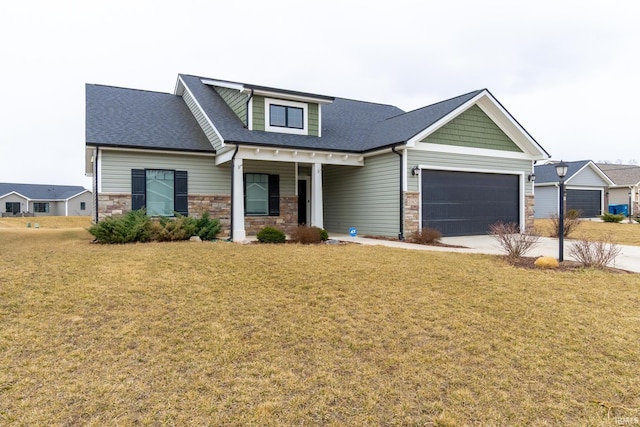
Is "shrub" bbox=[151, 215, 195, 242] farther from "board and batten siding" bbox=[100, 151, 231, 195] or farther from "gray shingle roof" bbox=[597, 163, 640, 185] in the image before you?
"gray shingle roof" bbox=[597, 163, 640, 185]

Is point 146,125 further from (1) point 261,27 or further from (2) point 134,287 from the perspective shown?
(2) point 134,287

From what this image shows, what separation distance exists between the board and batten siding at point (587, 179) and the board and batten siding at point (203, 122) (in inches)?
1028

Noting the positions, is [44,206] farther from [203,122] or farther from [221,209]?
[221,209]

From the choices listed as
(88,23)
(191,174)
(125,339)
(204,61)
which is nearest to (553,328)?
(125,339)

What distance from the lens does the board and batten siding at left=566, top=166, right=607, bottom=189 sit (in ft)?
94.3

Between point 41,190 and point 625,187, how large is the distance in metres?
65.5

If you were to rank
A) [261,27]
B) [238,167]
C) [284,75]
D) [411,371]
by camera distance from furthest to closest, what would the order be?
[284,75]
[261,27]
[238,167]
[411,371]

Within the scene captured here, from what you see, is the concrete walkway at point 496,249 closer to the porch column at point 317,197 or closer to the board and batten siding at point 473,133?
the porch column at point 317,197

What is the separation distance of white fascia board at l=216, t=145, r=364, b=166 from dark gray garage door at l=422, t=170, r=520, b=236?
108 inches

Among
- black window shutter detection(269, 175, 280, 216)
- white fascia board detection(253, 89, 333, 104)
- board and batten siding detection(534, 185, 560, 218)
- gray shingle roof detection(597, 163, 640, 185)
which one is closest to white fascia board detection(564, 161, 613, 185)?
board and batten siding detection(534, 185, 560, 218)

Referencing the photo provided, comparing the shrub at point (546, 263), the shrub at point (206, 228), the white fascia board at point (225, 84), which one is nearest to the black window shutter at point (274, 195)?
the shrub at point (206, 228)

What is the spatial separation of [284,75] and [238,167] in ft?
51.3

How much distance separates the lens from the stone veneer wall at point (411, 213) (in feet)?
42.2

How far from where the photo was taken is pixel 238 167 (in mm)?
12352
